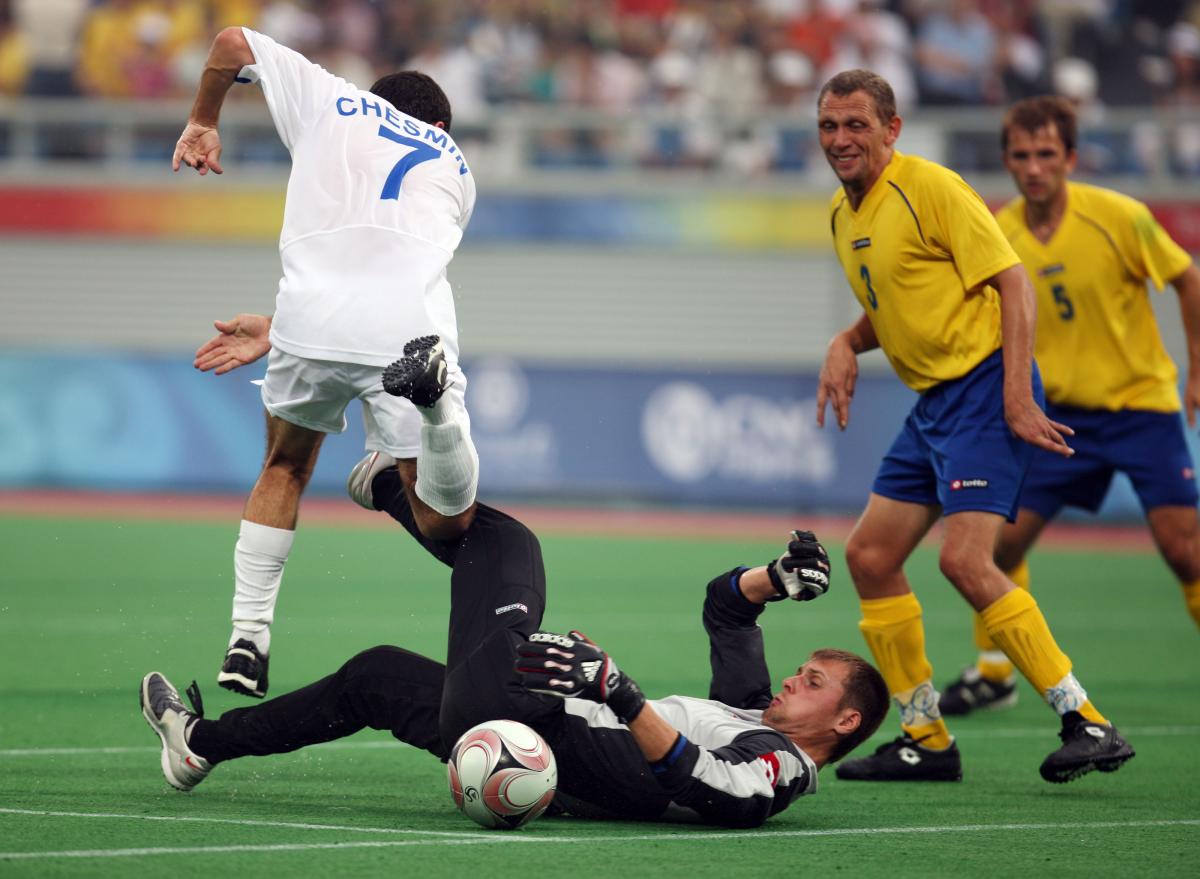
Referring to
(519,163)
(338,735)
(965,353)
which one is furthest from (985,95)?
(338,735)

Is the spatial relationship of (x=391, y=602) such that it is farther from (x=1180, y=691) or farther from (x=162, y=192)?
(x=162, y=192)

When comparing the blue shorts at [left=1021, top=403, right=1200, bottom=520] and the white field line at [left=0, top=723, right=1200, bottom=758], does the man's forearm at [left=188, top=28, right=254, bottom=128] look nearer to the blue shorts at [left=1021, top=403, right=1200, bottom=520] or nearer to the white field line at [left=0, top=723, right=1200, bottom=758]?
the white field line at [left=0, top=723, right=1200, bottom=758]

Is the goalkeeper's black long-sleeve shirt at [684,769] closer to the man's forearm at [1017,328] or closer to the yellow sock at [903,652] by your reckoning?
the yellow sock at [903,652]

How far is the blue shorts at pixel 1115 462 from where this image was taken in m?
7.98

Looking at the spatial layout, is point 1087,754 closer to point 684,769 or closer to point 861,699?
point 861,699

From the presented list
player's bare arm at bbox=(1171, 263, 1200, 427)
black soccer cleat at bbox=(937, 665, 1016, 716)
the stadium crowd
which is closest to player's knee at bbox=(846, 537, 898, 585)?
black soccer cleat at bbox=(937, 665, 1016, 716)

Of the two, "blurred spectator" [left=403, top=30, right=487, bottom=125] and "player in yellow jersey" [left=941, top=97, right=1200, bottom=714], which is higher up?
"blurred spectator" [left=403, top=30, right=487, bottom=125]

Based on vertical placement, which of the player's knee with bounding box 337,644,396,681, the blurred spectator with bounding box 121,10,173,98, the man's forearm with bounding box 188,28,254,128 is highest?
the blurred spectator with bounding box 121,10,173,98

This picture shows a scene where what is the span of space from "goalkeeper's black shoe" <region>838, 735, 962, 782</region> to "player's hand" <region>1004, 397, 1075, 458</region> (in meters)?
1.27

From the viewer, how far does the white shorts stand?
19.9 feet

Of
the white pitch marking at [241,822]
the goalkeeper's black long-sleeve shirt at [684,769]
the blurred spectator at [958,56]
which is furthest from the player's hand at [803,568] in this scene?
the blurred spectator at [958,56]

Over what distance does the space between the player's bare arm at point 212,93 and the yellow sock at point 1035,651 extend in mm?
3246

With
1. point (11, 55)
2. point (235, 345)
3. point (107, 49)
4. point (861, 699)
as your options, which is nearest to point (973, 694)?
point (861, 699)

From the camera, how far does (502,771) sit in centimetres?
512
